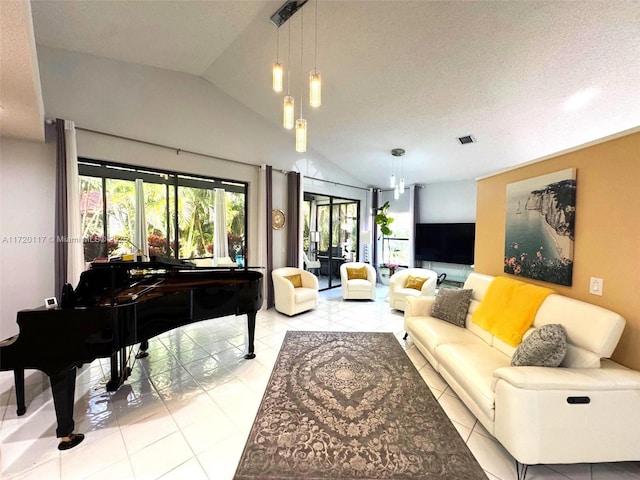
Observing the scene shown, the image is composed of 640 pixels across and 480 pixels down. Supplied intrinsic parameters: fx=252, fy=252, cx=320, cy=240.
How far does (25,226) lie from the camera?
296 centimetres

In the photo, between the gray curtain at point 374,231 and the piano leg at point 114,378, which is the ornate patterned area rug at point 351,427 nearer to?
the piano leg at point 114,378

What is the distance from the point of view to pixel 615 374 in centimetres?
157

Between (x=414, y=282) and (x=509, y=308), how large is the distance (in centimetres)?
Result: 239

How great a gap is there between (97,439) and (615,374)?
3.54m

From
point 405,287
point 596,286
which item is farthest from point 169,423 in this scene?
point 405,287

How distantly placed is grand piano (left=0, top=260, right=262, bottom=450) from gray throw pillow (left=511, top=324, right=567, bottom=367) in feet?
8.29

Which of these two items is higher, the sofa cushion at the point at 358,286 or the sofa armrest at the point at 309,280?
the sofa armrest at the point at 309,280

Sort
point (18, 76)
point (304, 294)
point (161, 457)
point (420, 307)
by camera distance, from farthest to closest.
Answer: point (304, 294), point (420, 307), point (18, 76), point (161, 457)

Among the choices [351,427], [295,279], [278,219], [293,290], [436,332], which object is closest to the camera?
[351,427]

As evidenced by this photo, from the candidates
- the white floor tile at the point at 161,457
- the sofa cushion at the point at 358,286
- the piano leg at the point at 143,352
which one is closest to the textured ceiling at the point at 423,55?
the sofa cushion at the point at 358,286

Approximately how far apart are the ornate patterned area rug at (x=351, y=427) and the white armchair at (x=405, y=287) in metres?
1.85

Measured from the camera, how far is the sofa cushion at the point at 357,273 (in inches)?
225

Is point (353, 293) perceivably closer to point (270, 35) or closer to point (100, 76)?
point (270, 35)

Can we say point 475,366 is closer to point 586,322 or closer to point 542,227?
point 586,322
